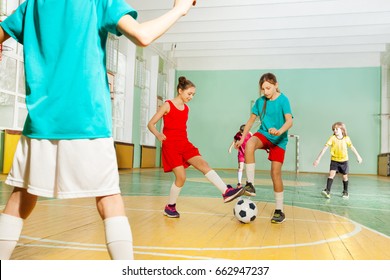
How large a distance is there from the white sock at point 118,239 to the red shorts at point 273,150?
2.37 m

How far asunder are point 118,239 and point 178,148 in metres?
2.33

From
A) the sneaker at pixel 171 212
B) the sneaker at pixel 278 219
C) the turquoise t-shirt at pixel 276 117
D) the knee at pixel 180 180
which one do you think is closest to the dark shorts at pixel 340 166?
the turquoise t-shirt at pixel 276 117

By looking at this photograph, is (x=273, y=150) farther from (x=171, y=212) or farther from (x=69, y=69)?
(x=69, y=69)

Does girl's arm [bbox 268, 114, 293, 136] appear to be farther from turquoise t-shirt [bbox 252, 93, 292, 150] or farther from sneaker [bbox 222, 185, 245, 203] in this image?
sneaker [bbox 222, 185, 245, 203]

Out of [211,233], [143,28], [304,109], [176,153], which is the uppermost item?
[304,109]

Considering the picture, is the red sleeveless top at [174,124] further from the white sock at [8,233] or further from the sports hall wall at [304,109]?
the sports hall wall at [304,109]

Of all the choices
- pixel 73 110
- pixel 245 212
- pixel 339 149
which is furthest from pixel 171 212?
pixel 339 149

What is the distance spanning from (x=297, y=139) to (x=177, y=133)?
1215cm

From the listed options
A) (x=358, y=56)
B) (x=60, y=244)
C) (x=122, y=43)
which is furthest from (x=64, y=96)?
(x=358, y=56)

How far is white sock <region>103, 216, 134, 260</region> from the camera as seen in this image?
1.17 meters

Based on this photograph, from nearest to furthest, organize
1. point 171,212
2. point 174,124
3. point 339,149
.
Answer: point 171,212 < point 174,124 < point 339,149

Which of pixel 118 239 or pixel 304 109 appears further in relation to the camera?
pixel 304 109

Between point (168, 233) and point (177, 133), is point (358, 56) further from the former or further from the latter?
point (168, 233)

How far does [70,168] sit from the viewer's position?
3.85ft
